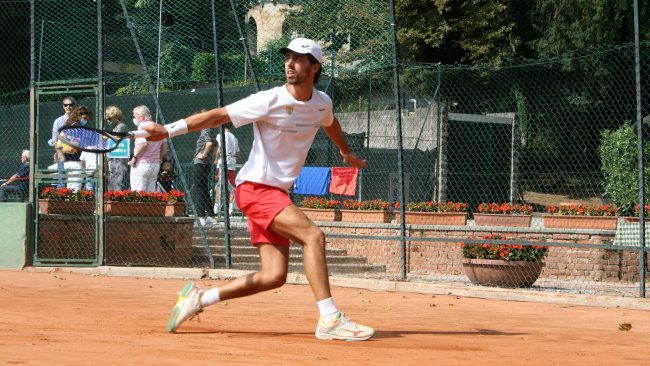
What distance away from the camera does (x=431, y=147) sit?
22391 millimetres

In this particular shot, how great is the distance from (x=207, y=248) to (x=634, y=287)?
5.57m

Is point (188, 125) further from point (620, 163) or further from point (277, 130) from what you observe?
point (620, 163)

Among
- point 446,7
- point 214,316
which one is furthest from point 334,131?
point 446,7

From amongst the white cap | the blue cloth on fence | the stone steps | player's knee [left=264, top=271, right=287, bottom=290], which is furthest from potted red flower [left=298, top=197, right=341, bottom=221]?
the white cap

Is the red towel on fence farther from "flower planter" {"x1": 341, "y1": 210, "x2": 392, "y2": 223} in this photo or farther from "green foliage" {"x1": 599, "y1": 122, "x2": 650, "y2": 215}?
"green foliage" {"x1": 599, "y1": 122, "x2": 650, "y2": 215}

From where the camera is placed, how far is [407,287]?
1293 centimetres

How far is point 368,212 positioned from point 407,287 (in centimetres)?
490

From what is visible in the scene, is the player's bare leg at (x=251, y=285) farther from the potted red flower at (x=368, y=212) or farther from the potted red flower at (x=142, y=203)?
the potted red flower at (x=368, y=212)

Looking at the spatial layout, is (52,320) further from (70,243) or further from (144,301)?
(70,243)

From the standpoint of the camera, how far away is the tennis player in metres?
7.27

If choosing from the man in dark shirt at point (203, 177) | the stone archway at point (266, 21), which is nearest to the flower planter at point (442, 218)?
the man in dark shirt at point (203, 177)

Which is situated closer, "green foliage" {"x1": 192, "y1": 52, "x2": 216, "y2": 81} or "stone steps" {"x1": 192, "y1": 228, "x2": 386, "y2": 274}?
"stone steps" {"x1": 192, "y1": 228, "x2": 386, "y2": 274}

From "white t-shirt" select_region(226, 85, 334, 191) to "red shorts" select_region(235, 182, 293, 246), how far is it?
0.16ft

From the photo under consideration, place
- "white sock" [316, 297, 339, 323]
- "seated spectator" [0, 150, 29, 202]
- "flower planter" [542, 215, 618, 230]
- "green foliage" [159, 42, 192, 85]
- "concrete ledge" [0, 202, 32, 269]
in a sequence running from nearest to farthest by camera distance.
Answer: "white sock" [316, 297, 339, 323] < "concrete ledge" [0, 202, 32, 269] < "flower planter" [542, 215, 618, 230] < "seated spectator" [0, 150, 29, 202] < "green foliage" [159, 42, 192, 85]
